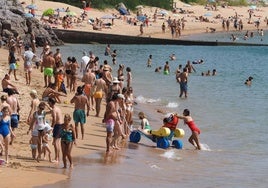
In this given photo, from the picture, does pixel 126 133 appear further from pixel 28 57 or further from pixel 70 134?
pixel 28 57

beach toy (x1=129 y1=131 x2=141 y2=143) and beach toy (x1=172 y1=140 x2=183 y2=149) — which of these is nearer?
beach toy (x1=172 y1=140 x2=183 y2=149)

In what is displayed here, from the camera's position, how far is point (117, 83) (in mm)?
19766

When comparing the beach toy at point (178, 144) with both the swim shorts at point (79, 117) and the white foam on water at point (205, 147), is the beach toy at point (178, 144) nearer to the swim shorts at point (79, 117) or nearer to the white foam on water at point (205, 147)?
the white foam on water at point (205, 147)

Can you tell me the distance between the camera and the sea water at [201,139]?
44.7 ft

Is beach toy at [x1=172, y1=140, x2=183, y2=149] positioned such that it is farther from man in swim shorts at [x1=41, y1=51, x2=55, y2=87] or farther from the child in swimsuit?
man in swim shorts at [x1=41, y1=51, x2=55, y2=87]

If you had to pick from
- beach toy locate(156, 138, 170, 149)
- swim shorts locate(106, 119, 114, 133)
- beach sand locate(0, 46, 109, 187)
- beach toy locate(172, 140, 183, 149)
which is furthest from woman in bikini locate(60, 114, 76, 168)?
beach toy locate(172, 140, 183, 149)

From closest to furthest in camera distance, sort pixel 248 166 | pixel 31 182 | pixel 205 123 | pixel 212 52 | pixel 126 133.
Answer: pixel 31 182 < pixel 248 166 < pixel 126 133 < pixel 205 123 < pixel 212 52

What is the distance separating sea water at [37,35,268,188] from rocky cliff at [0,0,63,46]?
151 centimetres

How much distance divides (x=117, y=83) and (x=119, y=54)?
82.1 feet

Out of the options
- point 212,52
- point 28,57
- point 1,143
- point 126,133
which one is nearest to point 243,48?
point 212,52

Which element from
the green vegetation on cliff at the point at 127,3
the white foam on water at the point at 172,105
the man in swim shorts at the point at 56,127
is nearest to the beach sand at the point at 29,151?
the man in swim shorts at the point at 56,127

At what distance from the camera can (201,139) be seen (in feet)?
62.6

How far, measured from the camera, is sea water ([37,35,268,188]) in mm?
13625

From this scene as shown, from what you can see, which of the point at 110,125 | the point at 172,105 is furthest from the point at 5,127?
the point at 172,105
